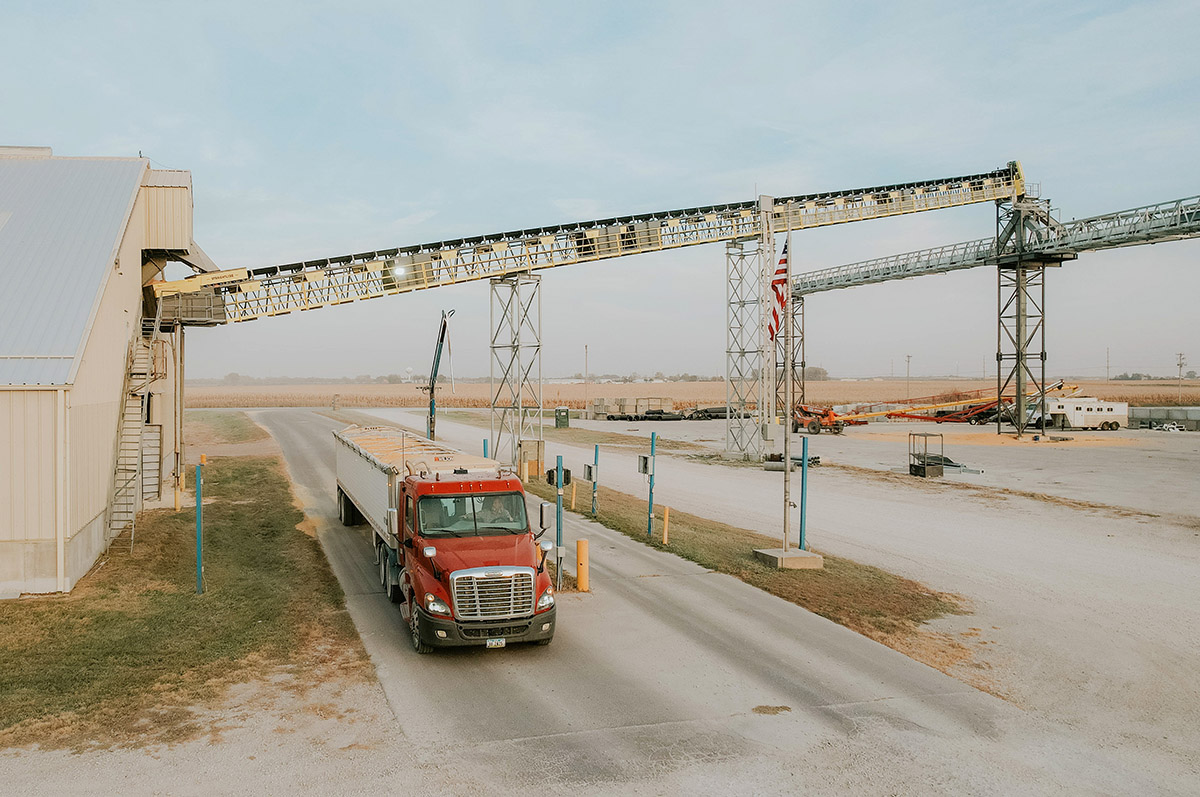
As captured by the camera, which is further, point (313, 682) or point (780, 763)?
point (313, 682)

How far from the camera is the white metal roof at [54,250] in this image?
1706cm

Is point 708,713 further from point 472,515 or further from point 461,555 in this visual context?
point 472,515

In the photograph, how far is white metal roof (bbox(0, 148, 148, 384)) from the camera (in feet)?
56.0

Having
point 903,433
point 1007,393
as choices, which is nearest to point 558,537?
point 903,433

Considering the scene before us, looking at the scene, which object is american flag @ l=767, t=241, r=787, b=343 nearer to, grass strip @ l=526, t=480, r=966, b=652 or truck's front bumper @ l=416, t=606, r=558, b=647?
grass strip @ l=526, t=480, r=966, b=652

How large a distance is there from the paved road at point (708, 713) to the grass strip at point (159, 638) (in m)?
1.21

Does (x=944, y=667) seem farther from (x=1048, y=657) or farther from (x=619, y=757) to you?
(x=619, y=757)

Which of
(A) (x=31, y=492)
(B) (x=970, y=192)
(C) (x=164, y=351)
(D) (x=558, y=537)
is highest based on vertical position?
(B) (x=970, y=192)

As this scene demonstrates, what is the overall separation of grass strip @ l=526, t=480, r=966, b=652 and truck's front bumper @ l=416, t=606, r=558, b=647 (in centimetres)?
617

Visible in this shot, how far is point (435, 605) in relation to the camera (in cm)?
1302

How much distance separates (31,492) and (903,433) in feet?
204

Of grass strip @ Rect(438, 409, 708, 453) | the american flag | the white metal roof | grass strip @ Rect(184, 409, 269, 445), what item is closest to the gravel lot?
the american flag

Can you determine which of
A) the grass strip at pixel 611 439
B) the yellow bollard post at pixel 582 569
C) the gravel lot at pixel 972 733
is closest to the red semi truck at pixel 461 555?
the gravel lot at pixel 972 733

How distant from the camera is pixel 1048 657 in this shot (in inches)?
543
